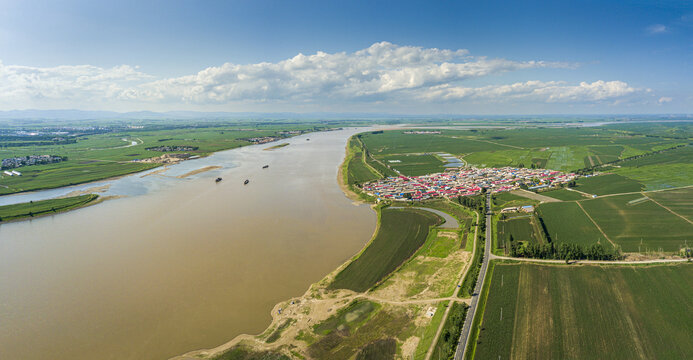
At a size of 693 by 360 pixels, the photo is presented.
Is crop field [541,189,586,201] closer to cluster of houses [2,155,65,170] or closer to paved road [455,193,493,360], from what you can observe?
paved road [455,193,493,360]

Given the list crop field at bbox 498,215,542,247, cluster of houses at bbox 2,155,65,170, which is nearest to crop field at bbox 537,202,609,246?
crop field at bbox 498,215,542,247

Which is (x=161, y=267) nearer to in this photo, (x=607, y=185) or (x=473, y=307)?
(x=473, y=307)

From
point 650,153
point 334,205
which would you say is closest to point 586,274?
point 334,205

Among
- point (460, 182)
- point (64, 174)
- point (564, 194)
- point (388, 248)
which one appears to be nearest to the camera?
point (388, 248)

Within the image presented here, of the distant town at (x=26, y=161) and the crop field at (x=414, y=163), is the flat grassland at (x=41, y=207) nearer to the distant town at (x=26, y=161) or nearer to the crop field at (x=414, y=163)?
the distant town at (x=26, y=161)

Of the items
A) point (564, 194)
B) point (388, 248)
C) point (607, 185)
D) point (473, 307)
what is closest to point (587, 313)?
point (473, 307)

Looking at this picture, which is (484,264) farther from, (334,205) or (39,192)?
(39,192)
